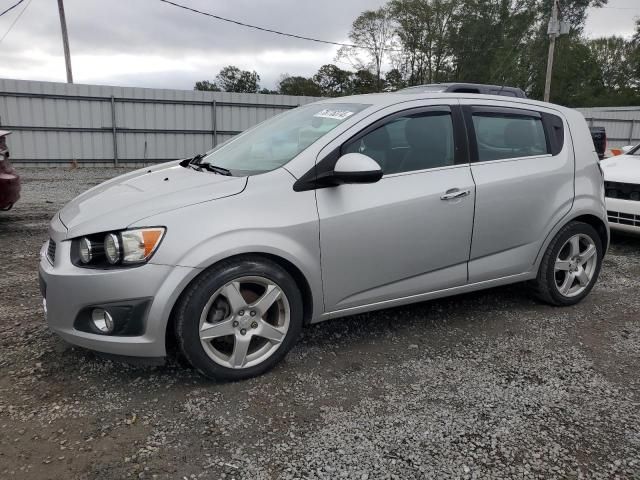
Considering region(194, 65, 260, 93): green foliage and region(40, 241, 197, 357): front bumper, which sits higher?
region(194, 65, 260, 93): green foliage

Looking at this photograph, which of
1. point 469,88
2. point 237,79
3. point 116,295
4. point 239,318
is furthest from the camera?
point 237,79

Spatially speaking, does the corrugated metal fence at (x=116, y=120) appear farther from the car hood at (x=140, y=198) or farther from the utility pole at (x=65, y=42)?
the car hood at (x=140, y=198)

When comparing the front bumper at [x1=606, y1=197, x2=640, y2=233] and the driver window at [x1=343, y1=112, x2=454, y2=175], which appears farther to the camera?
the front bumper at [x1=606, y1=197, x2=640, y2=233]

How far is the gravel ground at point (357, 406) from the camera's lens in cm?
222

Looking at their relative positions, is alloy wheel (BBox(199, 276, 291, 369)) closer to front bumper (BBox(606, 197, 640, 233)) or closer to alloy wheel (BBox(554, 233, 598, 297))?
alloy wheel (BBox(554, 233, 598, 297))

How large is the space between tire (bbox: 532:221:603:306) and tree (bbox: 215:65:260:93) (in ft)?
216

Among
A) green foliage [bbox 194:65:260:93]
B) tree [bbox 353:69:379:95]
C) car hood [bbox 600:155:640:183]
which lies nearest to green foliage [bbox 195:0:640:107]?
tree [bbox 353:69:379:95]

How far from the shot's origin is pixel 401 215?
314 cm

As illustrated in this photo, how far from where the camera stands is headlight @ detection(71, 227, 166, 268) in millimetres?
2559

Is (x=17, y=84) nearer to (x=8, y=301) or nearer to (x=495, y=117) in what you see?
(x=8, y=301)

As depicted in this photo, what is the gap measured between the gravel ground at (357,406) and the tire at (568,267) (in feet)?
0.87

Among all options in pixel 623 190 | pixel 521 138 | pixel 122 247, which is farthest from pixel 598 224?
pixel 122 247

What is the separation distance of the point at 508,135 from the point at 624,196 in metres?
2.97

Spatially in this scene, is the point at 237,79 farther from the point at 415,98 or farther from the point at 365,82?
the point at 415,98
